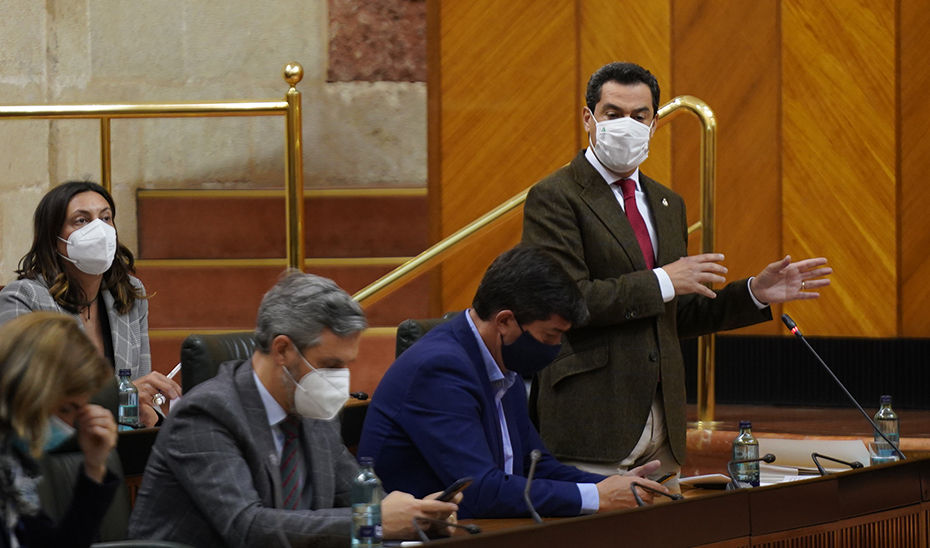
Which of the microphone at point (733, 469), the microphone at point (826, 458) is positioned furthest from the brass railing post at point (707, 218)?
the microphone at point (733, 469)

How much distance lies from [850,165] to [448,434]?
3160 mm

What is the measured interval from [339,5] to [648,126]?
3031 millimetres

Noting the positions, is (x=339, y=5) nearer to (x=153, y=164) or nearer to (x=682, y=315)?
(x=153, y=164)

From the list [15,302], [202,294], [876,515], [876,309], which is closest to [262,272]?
[202,294]

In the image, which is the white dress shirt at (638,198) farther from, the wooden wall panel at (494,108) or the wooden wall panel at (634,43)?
the wooden wall panel at (494,108)

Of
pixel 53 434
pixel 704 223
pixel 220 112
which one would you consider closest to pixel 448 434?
pixel 53 434

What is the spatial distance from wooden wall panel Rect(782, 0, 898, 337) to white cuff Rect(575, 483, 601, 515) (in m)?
2.85

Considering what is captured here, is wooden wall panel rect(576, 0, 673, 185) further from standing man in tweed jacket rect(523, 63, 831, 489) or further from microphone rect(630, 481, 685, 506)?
microphone rect(630, 481, 685, 506)

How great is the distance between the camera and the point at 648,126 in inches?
99.5

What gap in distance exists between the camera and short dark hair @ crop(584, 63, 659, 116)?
2.51m

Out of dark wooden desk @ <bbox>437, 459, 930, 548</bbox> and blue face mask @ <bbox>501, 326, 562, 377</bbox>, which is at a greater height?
blue face mask @ <bbox>501, 326, 562, 377</bbox>

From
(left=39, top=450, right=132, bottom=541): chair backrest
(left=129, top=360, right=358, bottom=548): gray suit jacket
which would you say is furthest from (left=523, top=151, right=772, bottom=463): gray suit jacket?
(left=39, top=450, right=132, bottom=541): chair backrest

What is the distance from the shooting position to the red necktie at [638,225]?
249 cm

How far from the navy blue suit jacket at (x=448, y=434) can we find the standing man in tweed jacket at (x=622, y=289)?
0.27m
